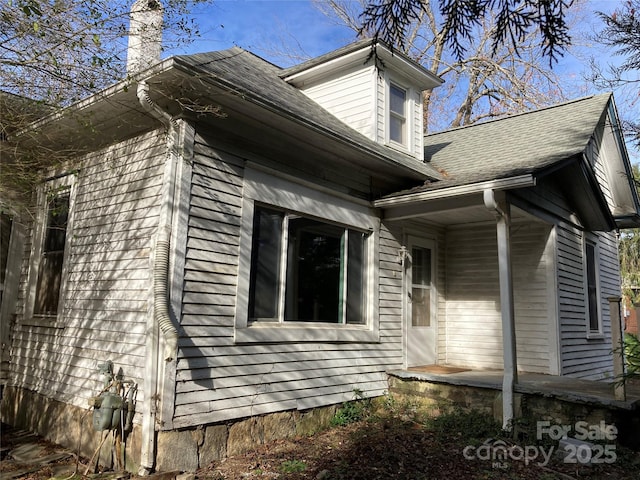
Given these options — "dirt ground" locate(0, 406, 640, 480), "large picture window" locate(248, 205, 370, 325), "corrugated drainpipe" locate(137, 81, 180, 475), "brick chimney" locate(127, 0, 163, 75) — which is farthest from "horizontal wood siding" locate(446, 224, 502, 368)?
"brick chimney" locate(127, 0, 163, 75)

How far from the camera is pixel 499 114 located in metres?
17.1

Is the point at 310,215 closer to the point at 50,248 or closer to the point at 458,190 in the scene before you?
the point at 458,190

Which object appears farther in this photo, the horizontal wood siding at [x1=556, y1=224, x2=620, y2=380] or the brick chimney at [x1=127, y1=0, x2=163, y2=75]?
the horizontal wood siding at [x1=556, y1=224, x2=620, y2=380]

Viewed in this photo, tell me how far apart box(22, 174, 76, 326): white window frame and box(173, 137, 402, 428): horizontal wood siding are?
2139 millimetres

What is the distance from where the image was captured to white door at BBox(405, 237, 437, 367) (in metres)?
7.41

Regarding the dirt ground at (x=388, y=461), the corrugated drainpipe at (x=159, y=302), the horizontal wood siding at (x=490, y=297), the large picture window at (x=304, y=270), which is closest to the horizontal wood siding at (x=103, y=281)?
the corrugated drainpipe at (x=159, y=302)

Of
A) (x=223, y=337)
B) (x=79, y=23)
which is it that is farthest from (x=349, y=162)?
(x=79, y=23)

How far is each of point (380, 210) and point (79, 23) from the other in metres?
4.35

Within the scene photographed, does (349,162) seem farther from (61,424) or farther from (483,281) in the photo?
(61,424)

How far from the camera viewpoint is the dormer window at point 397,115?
8.21 meters

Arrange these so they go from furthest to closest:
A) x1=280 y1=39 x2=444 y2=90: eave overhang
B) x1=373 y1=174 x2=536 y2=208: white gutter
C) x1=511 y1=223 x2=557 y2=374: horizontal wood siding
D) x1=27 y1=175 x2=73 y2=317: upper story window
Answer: x1=280 y1=39 x2=444 y2=90: eave overhang
x1=511 y1=223 x2=557 y2=374: horizontal wood siding
x1=27 y1=175 x2=73 y2=317: upper story window
x1=373 y1=174 x2=536 y2=208: white gutter

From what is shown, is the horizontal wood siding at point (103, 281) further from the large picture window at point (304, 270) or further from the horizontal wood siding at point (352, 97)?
the horizontal wood siding at point (352, 97)

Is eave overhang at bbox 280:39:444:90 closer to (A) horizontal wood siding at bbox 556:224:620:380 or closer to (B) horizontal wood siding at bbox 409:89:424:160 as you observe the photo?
(B) horizontal wood siding at bbox 409:89:424:160

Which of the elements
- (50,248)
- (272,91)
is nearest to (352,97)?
(272,91)
